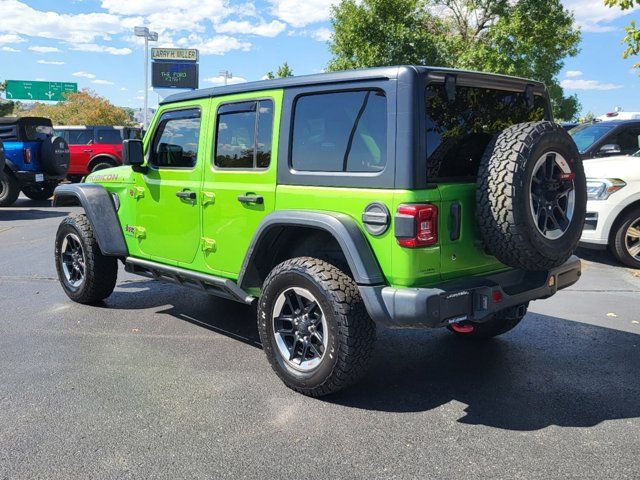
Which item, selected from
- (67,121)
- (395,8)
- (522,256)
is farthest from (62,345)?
(67,121)

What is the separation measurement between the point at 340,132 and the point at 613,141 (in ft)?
24.0

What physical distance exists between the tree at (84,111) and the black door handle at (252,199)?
38762 mm

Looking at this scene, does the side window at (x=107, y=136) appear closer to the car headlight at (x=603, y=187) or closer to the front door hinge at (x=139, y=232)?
the front door hinge at (x=139, y=232)

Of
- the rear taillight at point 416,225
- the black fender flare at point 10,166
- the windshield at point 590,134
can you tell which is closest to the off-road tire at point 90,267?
the rear taillight at point 416,225

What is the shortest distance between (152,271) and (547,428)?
129 inches

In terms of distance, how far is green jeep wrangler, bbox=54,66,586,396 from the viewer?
3.22 meters

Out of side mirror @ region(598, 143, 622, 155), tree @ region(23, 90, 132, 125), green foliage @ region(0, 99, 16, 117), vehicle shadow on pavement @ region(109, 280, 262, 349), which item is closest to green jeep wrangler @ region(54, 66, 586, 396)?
vehicle shadow on pavement @ region(109, 280, 262, 349)

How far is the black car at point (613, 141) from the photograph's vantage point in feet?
30.0

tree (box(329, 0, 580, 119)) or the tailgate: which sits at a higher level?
tree (box(329, 0, 580, 119))

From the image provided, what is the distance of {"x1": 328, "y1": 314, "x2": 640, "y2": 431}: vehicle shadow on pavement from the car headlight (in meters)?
3.14

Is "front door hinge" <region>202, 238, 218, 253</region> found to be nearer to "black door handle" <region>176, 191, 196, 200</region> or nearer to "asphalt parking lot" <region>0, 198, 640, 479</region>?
"black door handle" <region>176, 191, 196, 200</region>

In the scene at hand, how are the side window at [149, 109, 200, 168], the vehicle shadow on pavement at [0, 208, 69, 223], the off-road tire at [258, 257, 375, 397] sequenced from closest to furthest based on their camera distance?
the off-road tire at [258, 257, 375, 397]
the side window at [149, 109, 200, 168]
the vehicle shadow on pavement at [0, 208, 69, 223]

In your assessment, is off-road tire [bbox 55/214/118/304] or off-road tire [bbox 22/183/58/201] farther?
off-road tire [bbox 22/183/58/201]

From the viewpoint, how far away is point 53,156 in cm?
1436
